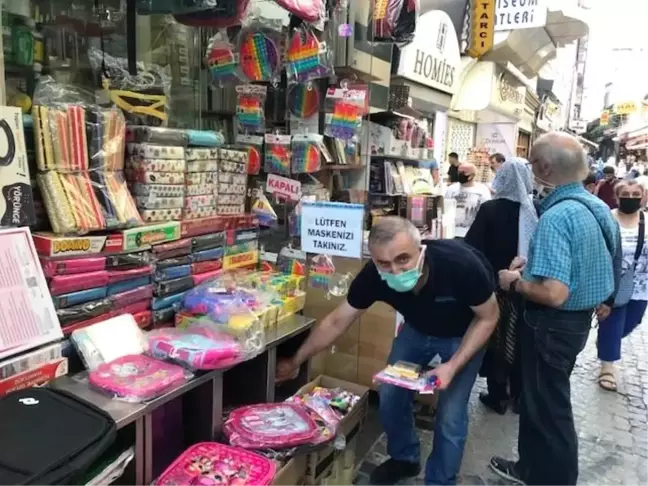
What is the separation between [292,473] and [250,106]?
189cm

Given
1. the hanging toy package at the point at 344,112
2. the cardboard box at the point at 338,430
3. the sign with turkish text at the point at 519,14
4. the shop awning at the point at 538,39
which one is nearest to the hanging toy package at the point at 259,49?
the hanging toy package at the point at 344,112

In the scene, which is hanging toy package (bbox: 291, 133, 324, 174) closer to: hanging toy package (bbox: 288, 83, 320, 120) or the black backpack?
hanging toy package (bbox: 288, 83, 320, 120)

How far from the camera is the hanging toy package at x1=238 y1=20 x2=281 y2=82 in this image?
275cm

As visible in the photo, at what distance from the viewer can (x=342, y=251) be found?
275 cm

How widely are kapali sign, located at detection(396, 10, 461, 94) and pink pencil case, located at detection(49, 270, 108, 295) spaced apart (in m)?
2.46

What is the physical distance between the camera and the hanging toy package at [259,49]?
275 cm

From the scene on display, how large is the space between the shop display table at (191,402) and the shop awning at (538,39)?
6.76 metres

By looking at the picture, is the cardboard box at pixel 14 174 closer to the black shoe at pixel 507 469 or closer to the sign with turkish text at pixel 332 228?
the sign with turkish text at pixel 332 228

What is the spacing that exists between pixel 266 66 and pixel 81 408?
74.5 inches

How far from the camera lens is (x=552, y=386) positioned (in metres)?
2.32

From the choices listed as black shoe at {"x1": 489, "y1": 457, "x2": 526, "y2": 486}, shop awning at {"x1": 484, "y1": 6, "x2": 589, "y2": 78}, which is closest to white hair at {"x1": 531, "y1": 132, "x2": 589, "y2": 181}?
black shoe at {"x1": 489, "y1": 457, "x2": 526, "y2": 486}

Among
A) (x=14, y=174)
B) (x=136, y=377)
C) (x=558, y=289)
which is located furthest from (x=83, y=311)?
(x=558, y=289)

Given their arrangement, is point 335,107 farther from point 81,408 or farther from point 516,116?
point 516,116

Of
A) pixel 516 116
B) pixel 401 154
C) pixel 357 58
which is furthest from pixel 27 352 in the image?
pixel 516 116
